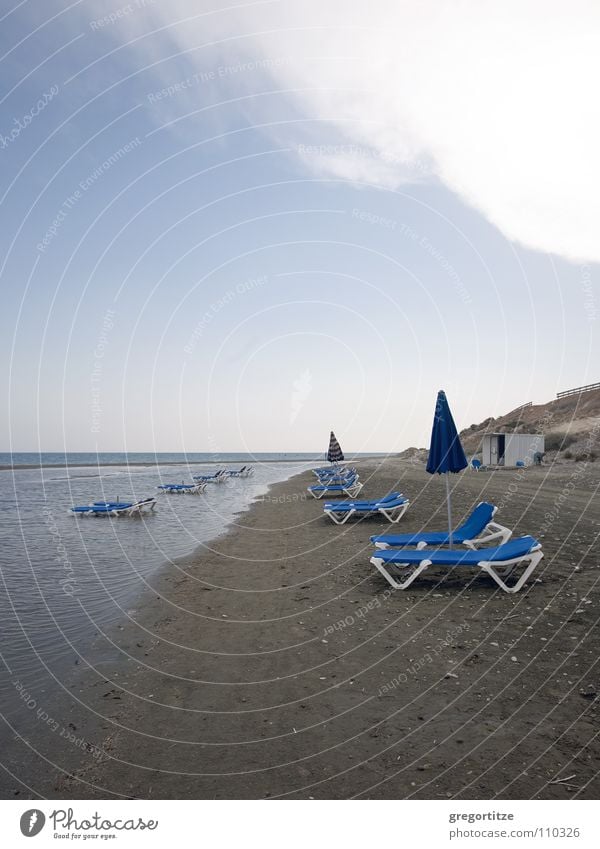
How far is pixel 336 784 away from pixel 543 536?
8.86m

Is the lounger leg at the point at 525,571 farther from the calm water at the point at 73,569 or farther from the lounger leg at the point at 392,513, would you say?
the lounger leg at the point at 392,513

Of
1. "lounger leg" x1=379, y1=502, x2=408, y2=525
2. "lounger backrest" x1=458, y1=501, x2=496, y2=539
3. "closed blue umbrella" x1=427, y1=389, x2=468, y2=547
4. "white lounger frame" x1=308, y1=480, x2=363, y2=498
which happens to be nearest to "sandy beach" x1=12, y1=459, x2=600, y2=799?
"lounger backrest" x1=458, y1=501, x2=496, y2=539

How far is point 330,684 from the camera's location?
5250 millimetres

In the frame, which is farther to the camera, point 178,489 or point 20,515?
point 178,489

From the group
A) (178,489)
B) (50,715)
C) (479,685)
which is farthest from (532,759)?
→ (178,489)

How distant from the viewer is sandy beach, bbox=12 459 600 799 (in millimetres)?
3656
